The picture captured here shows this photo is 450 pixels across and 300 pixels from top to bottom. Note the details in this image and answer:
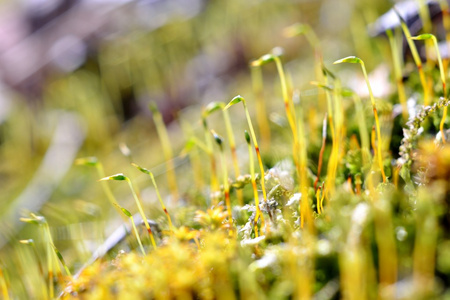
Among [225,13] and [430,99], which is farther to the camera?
[225,13]

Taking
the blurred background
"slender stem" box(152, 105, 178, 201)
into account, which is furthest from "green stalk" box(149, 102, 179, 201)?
the blurred background

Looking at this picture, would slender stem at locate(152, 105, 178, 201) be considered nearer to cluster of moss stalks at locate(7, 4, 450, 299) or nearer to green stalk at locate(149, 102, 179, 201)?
green stalk at locate(149, 102, 179, 201)

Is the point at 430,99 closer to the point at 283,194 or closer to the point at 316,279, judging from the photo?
the point at 283,194

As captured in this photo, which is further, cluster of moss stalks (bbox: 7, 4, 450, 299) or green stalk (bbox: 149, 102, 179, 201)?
green stalk (bbox: 149, 102, 179, 201)

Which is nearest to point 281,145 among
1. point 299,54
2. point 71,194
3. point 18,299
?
point 18,299

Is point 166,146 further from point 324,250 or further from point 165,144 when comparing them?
point 324,250

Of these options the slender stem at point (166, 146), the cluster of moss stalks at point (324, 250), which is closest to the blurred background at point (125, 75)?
the slender stem at point (166, 146)

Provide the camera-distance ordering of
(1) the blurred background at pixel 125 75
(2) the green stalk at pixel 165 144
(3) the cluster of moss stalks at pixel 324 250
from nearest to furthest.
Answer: (3) the cluster of moss stalks at pixel 324 250
(2) the green stalk at pixel 165 144
(1) the blurred background at pixel 125 75

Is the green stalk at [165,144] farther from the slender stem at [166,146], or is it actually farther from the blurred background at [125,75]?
the blurred background at [125,75]

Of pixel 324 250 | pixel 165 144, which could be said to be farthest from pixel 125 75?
pixel 324 250
